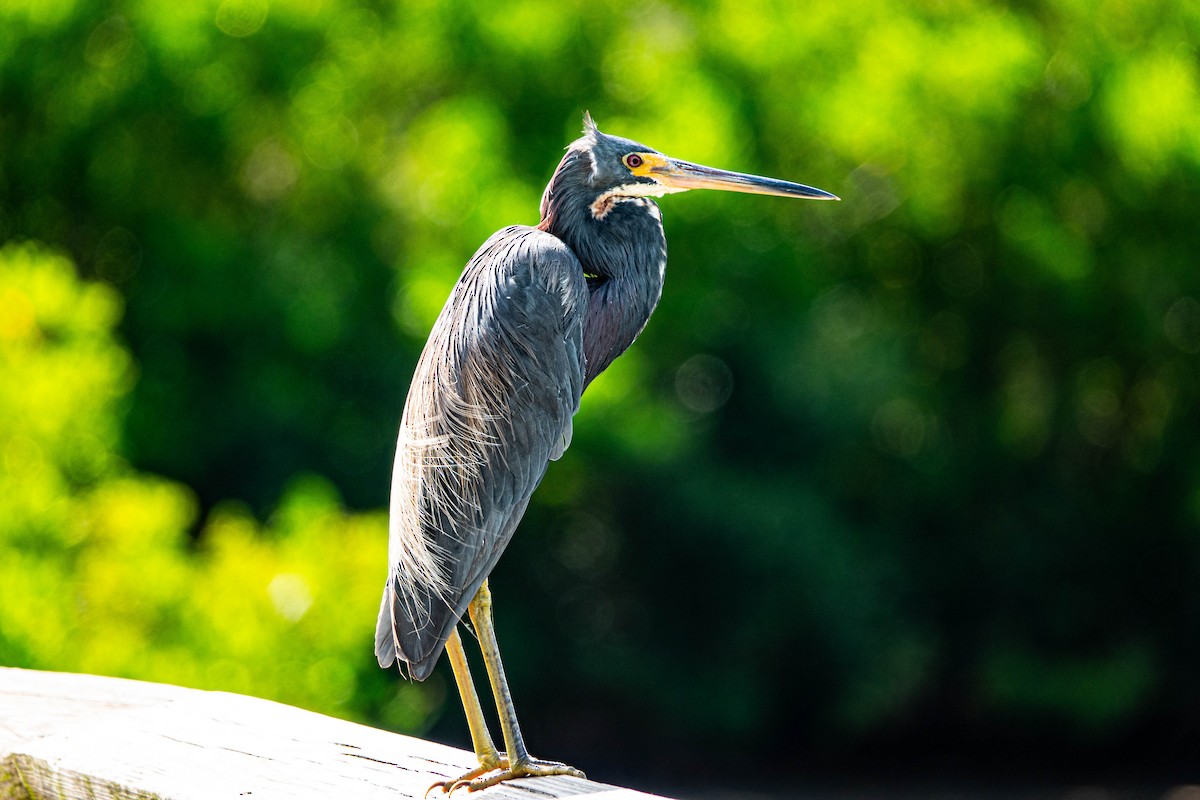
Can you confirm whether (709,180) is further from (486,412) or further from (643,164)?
(486,412)

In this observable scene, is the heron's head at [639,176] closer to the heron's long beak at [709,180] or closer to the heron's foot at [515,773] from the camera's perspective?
the heron's long beak at [709,180]

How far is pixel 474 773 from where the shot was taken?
5.79ft

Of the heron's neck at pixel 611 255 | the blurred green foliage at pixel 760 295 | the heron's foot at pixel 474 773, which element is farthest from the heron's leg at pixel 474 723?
the blurred green foliage at pixel 760 295

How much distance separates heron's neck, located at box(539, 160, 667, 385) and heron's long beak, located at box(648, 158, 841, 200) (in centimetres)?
6

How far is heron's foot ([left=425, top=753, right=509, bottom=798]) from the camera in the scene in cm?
170

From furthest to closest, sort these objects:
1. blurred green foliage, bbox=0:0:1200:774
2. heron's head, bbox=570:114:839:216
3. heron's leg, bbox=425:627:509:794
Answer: blurred green foliage, bbox=0:0:1200:774 < heron's head, bbox=570:114:839:216 < heron's leg, bbox=425:627:509:794

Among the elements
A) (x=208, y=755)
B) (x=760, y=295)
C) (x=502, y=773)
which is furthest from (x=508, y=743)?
(x=760, y=295)

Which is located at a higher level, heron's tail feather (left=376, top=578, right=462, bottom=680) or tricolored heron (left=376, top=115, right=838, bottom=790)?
tricolored heron (left=376, top=115, right=838, bottom=790)

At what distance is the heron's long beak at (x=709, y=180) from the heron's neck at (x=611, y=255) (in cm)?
6

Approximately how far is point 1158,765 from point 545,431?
18.4ft

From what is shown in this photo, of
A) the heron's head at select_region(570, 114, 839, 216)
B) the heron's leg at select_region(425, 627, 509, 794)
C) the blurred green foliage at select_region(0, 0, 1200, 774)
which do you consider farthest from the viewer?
the blurred green foliage at select_region(0, 0, 1200, 774)

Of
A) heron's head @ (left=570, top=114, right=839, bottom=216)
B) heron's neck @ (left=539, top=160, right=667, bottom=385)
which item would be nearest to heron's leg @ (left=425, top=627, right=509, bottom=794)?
heron's neck @ (left=539, top=160, right=667, bottom=385)

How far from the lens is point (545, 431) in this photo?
6.26 ft

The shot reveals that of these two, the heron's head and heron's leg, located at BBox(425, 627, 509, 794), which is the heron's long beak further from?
heron's leg, located at BBox(425, 627, 509, 794)
